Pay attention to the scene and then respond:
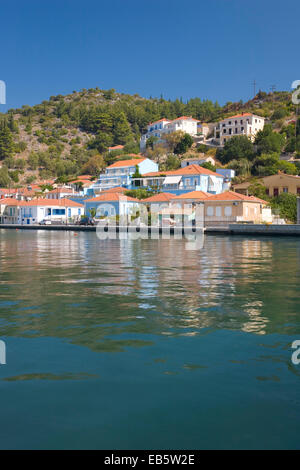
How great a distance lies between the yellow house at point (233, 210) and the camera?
53.2 metres

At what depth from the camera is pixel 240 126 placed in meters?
103

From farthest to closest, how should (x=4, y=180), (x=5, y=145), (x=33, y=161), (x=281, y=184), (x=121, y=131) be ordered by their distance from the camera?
(x=121, y=131)
(x=5, y=145)
(x=33, y=161)
(x=4, y=180)
(x=281, y=184)

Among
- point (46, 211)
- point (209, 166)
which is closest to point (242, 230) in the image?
point (209, 166)

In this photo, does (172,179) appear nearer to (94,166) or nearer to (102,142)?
(94,166)

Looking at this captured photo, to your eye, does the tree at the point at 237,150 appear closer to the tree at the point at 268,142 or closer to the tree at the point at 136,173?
the tree at the point at 268,142

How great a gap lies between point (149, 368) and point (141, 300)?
5083 millimetres

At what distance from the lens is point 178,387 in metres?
5.60

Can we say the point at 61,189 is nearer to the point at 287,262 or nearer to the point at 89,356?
the point at 287,262

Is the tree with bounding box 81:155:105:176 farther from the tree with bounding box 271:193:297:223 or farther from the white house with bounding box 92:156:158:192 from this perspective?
the tree with bounding box 271:193:297:223

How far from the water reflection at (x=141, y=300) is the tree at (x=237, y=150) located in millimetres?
70355

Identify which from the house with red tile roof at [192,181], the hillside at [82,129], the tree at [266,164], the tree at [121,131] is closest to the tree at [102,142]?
the hillside at [82,129]
